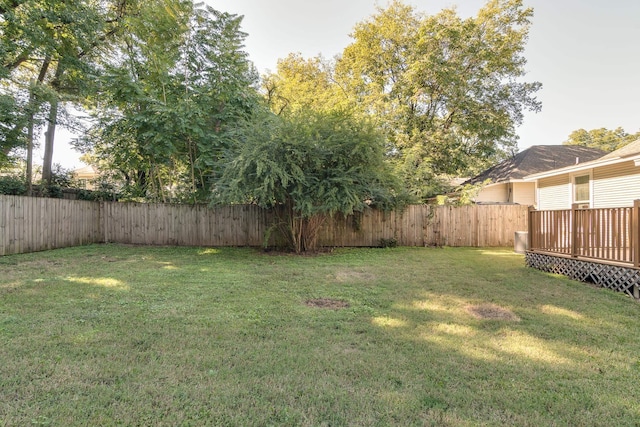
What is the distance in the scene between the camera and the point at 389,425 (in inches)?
69.6

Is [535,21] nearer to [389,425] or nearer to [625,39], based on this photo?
[625,39]

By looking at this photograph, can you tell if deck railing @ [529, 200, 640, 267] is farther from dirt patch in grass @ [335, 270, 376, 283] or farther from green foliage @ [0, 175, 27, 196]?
green foliage @ [0, 175, 27, 196]

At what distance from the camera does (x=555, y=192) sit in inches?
458

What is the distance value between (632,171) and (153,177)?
14.8 m

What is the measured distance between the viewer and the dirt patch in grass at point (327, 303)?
159 inches

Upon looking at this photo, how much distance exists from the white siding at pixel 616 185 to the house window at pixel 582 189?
1.27 ft

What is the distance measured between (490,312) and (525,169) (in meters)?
15.3

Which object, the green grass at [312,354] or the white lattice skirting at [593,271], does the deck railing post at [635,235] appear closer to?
the white lattice skirting at [593,271]

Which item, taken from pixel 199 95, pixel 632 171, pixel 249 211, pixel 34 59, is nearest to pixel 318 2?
pixel 199 95

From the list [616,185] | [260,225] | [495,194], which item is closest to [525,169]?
[495,194]

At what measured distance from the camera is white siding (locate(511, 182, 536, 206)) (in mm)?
15968

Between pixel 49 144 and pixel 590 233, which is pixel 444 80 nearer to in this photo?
pixel 590 233

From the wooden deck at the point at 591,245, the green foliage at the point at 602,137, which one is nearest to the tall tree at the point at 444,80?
the wooden deck at the point at 591,245

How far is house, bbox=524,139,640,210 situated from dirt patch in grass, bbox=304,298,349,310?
858 cm
